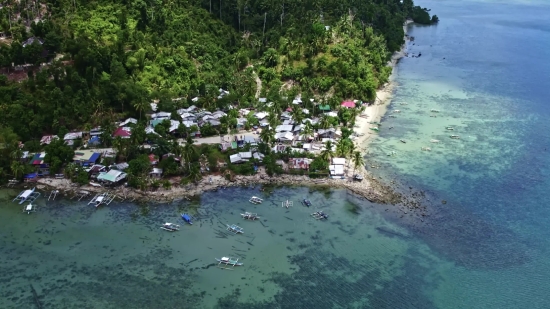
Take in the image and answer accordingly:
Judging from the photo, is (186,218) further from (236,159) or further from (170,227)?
(236,159)

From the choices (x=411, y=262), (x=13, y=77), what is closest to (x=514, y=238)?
(x=411, y=262)

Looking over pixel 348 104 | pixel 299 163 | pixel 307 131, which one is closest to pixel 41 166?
pixel 299 163

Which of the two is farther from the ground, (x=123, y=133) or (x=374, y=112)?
(x=374, y=112)

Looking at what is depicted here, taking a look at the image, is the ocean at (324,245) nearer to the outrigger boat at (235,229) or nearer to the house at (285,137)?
the outrigger boat at (235,229)

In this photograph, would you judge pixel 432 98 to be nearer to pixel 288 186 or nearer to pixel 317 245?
pixel 288 186

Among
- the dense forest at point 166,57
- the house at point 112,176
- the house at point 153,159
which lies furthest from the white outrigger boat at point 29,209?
the house at point 153,159

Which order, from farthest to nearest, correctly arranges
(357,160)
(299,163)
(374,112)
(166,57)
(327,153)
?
(374,112), (166,57), (327,153), (299,163), (357,160)
